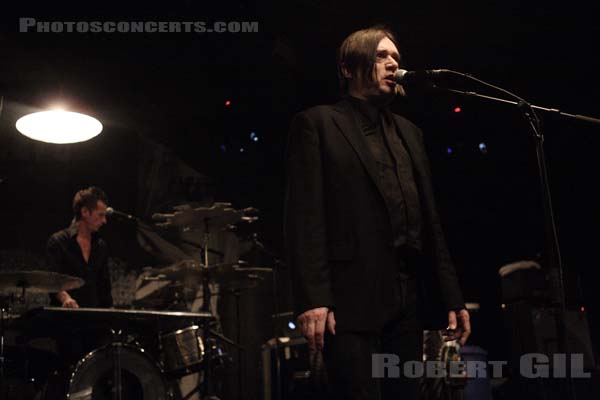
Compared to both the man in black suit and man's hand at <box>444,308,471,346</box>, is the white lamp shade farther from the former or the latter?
man's hand at <box>444,308,471,346</box>

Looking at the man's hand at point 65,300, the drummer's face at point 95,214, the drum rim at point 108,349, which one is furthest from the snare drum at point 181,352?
the drummer's face at point 95,214

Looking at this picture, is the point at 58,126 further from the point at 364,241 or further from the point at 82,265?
the point at 364,241

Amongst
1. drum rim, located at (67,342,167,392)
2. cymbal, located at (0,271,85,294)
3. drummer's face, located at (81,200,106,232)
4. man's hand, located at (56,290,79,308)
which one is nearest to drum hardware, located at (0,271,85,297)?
cymbal, located at (0,271,85,294)

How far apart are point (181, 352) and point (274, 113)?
3038 mm

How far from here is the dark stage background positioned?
6246 mm

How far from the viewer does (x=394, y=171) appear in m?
A: 2.40

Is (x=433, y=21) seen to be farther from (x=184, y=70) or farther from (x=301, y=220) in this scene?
(x=301, y=220)

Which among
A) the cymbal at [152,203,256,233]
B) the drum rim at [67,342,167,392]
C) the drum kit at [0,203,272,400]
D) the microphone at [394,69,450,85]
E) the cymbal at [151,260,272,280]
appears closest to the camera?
the microphone at [394,69,450,85]

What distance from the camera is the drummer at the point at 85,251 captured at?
18.4 feet

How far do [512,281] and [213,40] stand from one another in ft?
12.5

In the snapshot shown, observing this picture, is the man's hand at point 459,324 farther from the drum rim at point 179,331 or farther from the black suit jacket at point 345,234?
the drum rim at point 179,331

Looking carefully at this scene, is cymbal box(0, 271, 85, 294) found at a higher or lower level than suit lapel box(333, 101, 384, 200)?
lower

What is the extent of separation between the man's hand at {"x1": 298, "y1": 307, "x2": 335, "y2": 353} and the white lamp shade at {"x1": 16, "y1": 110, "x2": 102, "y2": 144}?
12.8 ft

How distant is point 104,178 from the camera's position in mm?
7109
